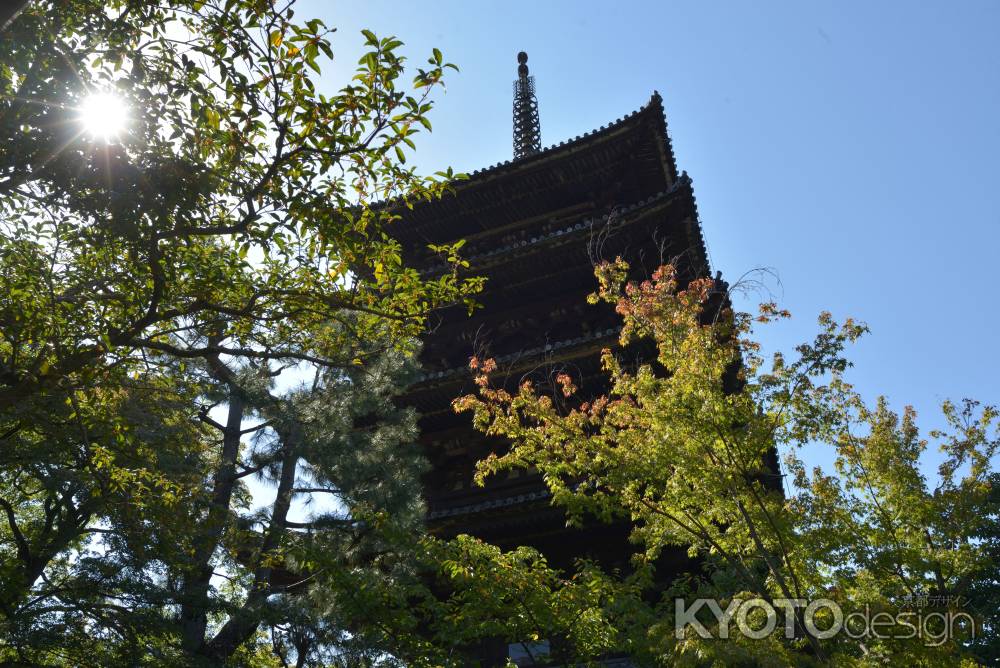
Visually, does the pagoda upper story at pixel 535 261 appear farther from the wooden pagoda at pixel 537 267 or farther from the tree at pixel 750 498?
the tree at pixel 750 498

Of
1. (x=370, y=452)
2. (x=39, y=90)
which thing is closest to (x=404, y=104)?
(x=39, y=90)

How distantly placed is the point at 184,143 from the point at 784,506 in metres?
6.55

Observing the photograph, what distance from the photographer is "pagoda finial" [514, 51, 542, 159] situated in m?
25.6

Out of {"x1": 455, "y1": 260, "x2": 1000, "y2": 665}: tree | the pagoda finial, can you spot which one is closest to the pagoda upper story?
{"x1": 455, "y1": 260, "x2": 1000, "y2": 665}: tree

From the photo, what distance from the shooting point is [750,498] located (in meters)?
7.88

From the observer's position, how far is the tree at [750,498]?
766 cm

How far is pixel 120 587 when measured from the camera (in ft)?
32.6

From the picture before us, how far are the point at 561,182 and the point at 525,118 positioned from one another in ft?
30.3

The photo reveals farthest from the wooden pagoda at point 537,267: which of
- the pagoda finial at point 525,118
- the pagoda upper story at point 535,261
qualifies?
the pagoda finial at point 525,118

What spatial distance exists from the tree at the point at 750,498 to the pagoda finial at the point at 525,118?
16.7 meters

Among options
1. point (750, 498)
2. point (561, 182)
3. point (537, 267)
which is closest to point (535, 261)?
point (537, 267)

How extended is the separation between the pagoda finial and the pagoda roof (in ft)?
24.9

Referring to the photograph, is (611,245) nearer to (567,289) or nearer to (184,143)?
(567,289)

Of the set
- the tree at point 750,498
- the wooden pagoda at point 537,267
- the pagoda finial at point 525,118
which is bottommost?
the tree at point 750,498
